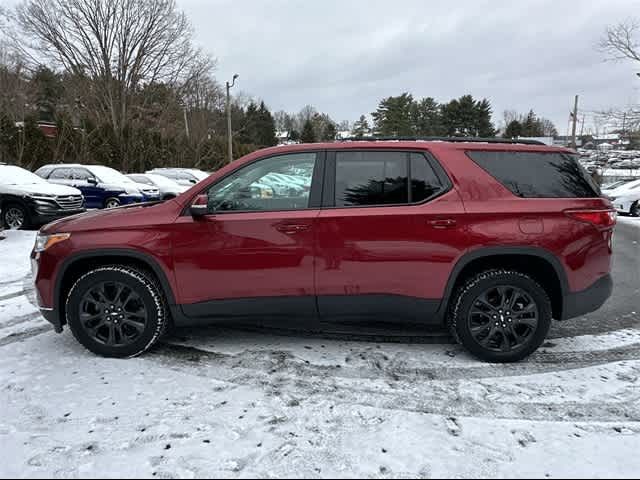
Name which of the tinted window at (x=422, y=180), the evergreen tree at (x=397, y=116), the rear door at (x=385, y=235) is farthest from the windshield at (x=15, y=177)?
the evergreen tree at (x=397, y=116)

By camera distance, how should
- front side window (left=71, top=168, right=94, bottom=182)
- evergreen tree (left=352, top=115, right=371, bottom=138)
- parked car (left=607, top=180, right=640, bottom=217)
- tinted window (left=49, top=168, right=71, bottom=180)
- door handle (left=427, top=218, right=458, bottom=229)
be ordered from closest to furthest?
door handle (left=427, top=218, right=458, bottom=229) < tinted window (left=49, top=168, right=71, bottom=180) < front side window (left=71, top=168, right=94, bottom=182) < parked car (left=607, top=180, right=640, bottom=217) < evergreen tree (left=352, top=115, right=371, bottom=138)

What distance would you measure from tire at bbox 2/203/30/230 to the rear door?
9.33 meters

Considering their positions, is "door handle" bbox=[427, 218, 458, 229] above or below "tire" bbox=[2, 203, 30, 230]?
below

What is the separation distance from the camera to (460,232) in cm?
328

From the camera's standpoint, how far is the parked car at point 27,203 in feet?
31.9

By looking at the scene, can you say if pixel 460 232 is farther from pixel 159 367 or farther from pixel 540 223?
pixel 159 367

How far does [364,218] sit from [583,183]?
181 cm

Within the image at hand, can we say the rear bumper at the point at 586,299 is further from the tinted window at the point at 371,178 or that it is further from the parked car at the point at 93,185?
the parked car at the point at 93,185

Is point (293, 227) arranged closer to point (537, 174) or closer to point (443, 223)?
point (443, 223)

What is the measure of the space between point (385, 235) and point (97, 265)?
237 centimetres

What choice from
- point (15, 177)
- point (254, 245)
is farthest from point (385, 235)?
point (15, 177)

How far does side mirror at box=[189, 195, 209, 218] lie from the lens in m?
3.29

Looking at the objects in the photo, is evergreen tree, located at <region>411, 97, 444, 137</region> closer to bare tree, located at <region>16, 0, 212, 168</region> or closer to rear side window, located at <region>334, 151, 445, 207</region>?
bare tree, located at <region>16, 0, 212, 168</region>

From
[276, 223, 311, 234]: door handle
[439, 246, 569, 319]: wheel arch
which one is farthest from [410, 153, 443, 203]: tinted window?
[276, 223, 311, 234]: door handle
